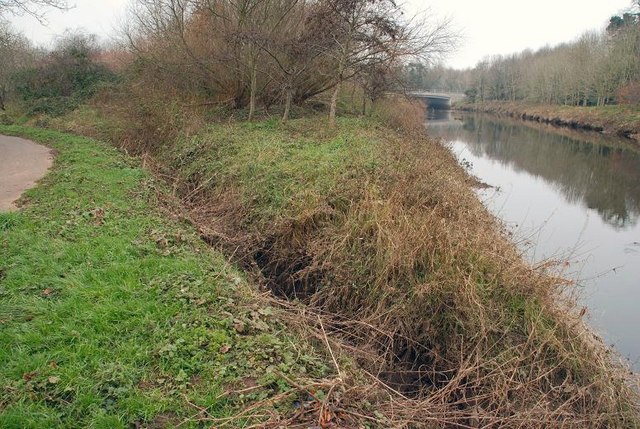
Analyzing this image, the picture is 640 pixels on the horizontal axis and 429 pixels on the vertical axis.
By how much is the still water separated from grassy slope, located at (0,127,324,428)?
17.0ft

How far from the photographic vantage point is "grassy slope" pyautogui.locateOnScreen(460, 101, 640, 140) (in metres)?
32.4

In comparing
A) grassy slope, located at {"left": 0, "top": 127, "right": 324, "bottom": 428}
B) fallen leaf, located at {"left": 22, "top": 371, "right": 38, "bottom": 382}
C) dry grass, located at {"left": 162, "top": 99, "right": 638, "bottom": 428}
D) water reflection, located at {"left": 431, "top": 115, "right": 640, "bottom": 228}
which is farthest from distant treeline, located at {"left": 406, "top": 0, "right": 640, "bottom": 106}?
fallen leaf, located at {"left": 22, "top": 371, "right": 38, "bottom": 382}

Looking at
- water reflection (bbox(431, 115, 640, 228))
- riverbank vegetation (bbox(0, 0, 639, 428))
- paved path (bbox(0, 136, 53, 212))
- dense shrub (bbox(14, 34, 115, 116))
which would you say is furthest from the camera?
dense shrub (bbox(14, 34, 115, 116))

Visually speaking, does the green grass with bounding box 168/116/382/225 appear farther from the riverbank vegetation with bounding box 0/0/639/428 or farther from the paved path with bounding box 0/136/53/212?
the paved path with bounding box 0/136/53/212

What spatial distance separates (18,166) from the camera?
10062mm

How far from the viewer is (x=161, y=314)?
14.4 ft

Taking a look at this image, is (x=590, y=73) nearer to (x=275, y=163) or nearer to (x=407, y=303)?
(x=275, y=163)

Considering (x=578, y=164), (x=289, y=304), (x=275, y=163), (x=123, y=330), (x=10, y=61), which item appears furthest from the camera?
(x=10, y=61)

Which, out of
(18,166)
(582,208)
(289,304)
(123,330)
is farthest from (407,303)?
(582,208)

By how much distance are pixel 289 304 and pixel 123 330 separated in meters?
2.02

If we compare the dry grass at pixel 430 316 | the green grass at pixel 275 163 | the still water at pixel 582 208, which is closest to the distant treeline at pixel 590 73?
the still water at pixel 582 208

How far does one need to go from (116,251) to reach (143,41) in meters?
18.4

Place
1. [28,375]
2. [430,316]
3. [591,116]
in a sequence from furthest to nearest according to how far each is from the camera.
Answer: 1. [591,116]
2. [430,316]
3. [28,375]

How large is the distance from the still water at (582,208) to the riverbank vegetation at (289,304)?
1.92 m
